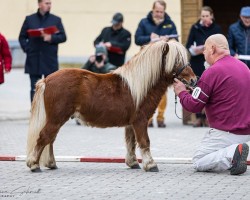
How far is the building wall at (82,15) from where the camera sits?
85.3 ft

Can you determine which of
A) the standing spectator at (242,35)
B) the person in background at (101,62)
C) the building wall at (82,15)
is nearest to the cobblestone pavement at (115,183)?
the standing spectator at (242,35)

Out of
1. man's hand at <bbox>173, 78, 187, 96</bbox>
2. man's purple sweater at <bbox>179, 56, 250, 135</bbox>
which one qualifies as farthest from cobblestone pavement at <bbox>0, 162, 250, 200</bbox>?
man's hand at <bbox>173, 78, 187, 96</bbox>

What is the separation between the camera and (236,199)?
9.75 m

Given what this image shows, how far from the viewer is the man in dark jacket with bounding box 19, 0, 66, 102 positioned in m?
17.3

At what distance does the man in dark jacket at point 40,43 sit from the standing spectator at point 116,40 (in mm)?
1056

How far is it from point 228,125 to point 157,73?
1.02m

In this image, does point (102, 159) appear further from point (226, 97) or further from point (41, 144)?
point (226, 97)

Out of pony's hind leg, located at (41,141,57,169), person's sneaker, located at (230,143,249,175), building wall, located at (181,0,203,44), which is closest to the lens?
person's sneaker, located at (230,143,249,175)

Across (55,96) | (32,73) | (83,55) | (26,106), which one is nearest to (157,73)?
(55,96)

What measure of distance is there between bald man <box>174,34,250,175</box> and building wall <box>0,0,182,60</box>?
14277mm

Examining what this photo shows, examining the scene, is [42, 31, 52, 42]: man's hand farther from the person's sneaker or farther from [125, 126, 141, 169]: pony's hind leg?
the person's sneaker

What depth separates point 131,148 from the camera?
12117 millimetres

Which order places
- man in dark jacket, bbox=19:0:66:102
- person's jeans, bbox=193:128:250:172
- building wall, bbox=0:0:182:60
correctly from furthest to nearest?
1. building wall, bbox=0:0:182:60
2. man in dark jacket, bbox=19:0:66:102
3. person's jeans, bbox=193:128:250:172

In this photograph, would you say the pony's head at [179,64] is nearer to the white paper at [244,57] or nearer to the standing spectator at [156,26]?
the white paper at [244,57]
